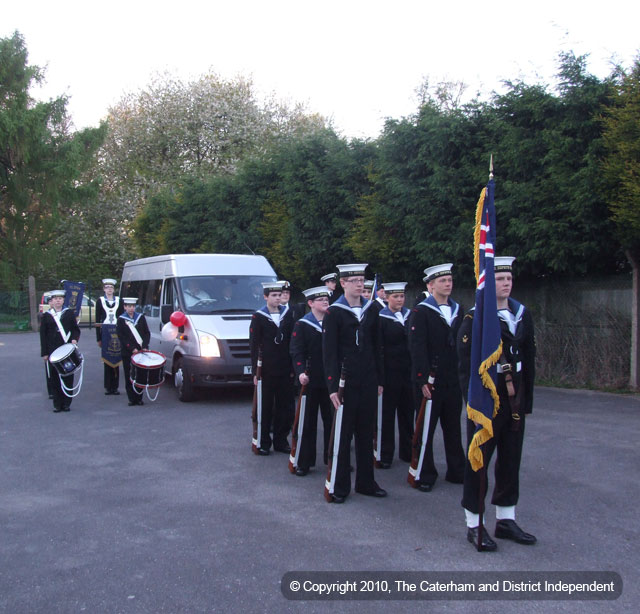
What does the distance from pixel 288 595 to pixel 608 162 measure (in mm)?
8687

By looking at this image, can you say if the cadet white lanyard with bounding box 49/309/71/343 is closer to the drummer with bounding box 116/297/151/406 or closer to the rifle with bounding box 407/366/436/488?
the drummer with bounding box 116/297/151/406

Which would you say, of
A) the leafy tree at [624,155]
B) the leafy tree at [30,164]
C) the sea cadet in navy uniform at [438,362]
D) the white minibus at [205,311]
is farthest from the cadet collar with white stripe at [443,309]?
the leafy tree at [30,164]

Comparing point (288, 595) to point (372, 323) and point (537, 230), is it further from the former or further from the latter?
point (537, 230)

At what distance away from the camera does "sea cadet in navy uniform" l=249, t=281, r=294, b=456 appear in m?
7.98

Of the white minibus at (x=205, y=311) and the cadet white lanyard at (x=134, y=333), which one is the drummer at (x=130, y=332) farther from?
the white minibus at (x=205, y=311)

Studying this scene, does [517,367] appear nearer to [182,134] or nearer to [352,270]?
[352,270]

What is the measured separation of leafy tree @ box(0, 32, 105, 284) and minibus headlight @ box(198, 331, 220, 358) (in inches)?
954

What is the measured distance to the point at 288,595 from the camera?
418 cm

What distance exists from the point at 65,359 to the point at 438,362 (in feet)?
22.2

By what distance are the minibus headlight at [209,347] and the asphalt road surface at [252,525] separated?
2.12 meters

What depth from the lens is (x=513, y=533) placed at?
16.3ft

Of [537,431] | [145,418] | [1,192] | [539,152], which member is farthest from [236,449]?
[1,192]

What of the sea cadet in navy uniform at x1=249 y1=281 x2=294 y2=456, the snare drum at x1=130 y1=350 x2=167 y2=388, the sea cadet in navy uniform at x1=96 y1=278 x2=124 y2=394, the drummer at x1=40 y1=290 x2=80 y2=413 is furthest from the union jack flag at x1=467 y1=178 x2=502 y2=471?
the sea cadet in navy uniform at x1=96 y1=278 x2=124 y2=394

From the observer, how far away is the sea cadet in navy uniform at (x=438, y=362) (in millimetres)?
6359
